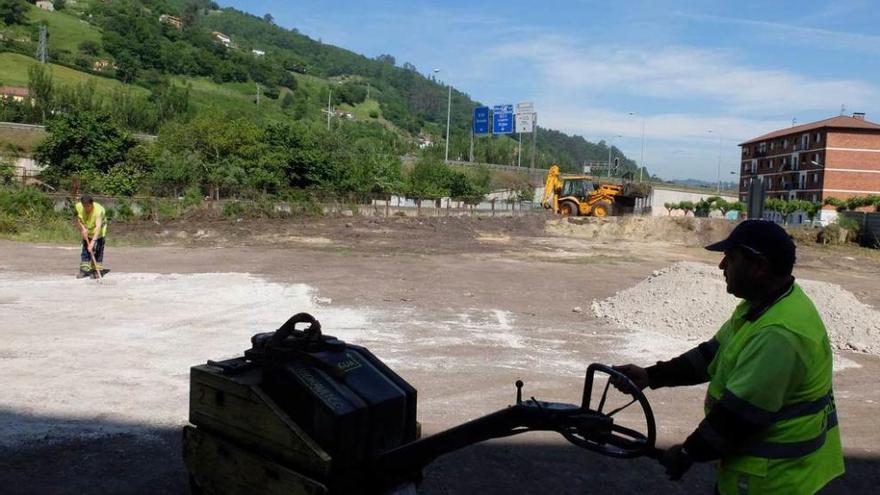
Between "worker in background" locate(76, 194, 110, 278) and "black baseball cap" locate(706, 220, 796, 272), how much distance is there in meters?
13.1

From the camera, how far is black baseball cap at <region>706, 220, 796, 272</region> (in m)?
2.58

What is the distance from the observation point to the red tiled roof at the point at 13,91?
80262 mm

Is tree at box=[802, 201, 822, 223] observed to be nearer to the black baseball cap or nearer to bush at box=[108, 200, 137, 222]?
bush at box=[108, 200, 137, 222]

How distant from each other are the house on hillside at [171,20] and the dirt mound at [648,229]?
16352 cm

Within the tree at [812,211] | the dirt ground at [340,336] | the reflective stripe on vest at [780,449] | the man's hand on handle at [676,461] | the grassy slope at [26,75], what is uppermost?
the grassy slope at [26,75]

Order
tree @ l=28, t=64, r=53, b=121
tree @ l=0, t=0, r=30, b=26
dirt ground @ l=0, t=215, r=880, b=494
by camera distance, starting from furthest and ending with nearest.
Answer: tree @ l=0, t=0, r=30, b=26 → tree @ l=28, t=64, r=53, b=121 → dirt ground @ l=0, t=215, r=880, b=494

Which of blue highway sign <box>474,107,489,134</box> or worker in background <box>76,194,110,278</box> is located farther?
blue highway sign <box>474,107,489,134</box>

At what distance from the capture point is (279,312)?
1138 centimetres

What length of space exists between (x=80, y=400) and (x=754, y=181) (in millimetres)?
10175

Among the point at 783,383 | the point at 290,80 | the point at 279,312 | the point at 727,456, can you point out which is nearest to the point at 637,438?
the point at 727,456

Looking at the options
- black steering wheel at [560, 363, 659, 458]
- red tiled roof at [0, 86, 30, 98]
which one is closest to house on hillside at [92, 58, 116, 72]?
red tiled roof at [0, 86, 30, 98]

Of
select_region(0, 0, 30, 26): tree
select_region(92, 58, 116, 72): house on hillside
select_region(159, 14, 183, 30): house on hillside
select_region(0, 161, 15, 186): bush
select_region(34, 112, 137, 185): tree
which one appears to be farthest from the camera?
select_region(159, 14, 183, 30): house on hillside

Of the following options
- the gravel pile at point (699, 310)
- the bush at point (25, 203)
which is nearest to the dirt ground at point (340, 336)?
the gravel pile at point (699, 310)

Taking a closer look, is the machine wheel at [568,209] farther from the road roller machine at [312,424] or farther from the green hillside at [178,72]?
the green hillside at [178,72]
